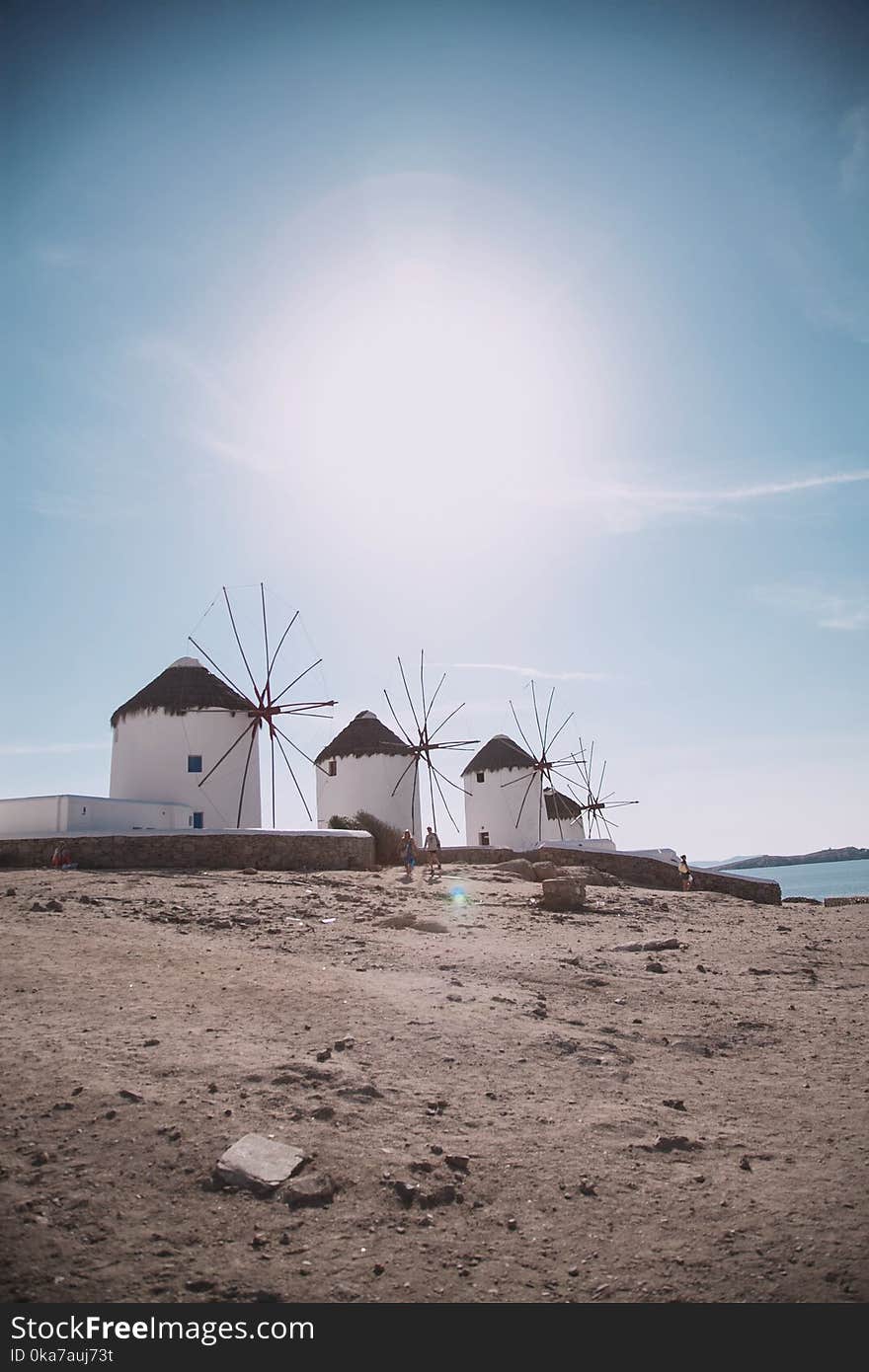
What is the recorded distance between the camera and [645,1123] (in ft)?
17.3

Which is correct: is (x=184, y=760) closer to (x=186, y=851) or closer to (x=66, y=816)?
(x=66, y=816)

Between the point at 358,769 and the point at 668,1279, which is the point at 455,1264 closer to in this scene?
the point at 668,1279

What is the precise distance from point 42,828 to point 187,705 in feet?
20.4

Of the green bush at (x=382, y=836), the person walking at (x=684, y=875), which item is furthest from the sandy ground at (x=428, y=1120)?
the green bush at (x=382, y=836)

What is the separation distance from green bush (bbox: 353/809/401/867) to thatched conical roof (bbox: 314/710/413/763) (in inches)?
123

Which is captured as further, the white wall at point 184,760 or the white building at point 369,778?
the white building at point 369,778

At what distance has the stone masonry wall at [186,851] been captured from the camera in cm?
1798

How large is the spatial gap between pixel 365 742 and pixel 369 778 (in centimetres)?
151

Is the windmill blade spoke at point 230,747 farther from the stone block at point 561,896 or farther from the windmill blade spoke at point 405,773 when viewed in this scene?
the stone block at point 561,896

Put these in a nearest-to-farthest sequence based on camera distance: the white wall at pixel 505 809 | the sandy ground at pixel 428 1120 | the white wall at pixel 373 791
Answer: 1. the sandy ground at pixel 428 1120
2. the white wall at pixel 373 791
3. the white wall at pixel 505 809

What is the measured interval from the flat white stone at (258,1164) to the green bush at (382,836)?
23.1 m
